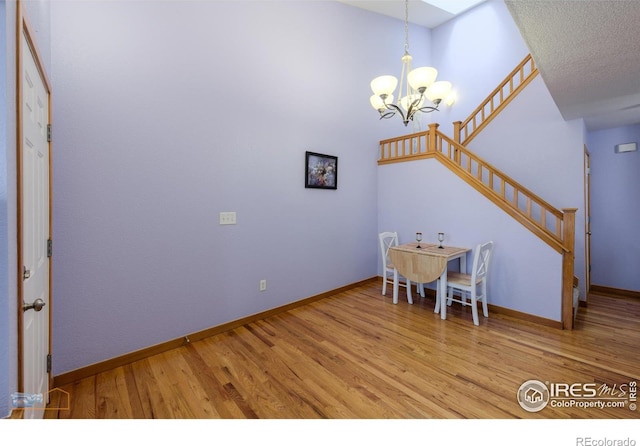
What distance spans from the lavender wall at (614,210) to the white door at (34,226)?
5771 millimetres

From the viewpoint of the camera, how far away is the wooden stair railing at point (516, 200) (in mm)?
2668

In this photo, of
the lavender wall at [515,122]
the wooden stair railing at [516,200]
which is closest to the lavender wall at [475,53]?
the lavender wall at [515,122]

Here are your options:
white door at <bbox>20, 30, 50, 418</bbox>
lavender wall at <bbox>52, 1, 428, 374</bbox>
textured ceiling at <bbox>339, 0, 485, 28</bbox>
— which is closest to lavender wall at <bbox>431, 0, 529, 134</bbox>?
textured ceiling at <bbox>339, 0, 485, 28</bbox>

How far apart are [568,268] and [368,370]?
2.24 m

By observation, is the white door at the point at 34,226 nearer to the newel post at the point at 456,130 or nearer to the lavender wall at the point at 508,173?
the lavender wall at the point at 508,173

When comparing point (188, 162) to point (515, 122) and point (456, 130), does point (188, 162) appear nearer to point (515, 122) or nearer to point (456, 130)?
point (456, 130)

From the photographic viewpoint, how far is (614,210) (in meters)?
3.72

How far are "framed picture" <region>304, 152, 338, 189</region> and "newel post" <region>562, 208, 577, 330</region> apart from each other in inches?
99.0

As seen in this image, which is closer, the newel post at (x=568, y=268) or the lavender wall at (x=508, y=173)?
the newel post at (x=568, y=268)

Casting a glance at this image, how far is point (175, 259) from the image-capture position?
2.38 m

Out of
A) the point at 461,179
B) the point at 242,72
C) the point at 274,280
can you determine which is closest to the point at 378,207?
the point at 461,179

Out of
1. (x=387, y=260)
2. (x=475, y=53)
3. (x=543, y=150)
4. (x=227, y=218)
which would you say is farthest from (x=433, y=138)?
(x=227, y=218)
